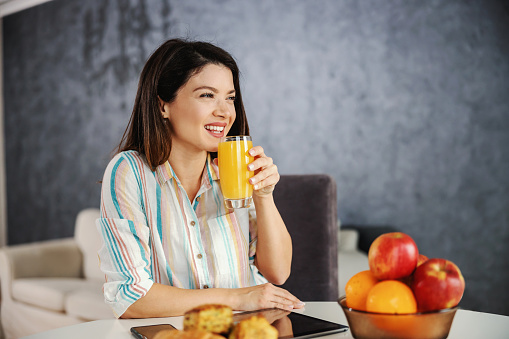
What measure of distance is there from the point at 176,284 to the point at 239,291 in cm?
23

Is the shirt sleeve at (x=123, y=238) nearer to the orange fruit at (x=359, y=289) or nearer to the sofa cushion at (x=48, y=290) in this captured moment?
the orange fruit at (x=359, y=289)

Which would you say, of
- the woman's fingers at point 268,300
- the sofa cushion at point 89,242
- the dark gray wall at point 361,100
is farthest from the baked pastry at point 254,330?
the sofa cushion at point 89,242

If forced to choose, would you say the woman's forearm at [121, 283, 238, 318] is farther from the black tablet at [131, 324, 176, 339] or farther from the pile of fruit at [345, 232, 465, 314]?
the pile of fruit at [345, 232, 465, 314]

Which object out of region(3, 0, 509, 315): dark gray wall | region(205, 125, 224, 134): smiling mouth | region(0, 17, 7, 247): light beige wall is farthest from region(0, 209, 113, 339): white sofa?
region(0, 17, 7, 247): light beige wall

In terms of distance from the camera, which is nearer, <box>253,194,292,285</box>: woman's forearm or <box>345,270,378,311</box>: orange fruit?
<box>345,270,378,311</box>: orange fruit

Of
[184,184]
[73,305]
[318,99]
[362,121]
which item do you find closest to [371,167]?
[362,121]

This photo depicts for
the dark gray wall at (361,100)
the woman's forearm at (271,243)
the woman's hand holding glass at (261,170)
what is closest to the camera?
the woman's hand holding glass at (261,170)

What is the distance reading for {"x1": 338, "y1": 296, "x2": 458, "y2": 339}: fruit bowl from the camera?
661 millimetres

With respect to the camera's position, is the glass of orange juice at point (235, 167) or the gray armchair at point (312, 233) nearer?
the glass of orange juice at point (235, 167)

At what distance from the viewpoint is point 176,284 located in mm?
1271

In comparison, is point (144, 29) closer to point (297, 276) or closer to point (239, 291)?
point (297, 276)

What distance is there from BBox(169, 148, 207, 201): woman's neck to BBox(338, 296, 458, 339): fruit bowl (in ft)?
2.64

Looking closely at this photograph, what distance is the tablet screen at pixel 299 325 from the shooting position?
84 cm

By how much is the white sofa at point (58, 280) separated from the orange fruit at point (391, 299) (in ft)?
7.90
